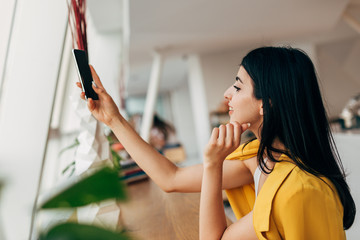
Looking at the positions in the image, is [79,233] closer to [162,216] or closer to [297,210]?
[297,210]

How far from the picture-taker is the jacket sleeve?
665mm

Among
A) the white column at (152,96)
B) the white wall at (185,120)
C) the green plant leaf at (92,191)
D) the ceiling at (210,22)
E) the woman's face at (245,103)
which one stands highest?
the ceiling at (210,22)

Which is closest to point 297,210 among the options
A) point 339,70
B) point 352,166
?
point 352,166

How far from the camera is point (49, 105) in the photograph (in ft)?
4.04

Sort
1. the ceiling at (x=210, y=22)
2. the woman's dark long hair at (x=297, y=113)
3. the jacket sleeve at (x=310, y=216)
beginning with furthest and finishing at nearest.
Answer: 1. the ceiling at (x=210, y=22)
2. the woman's dark long hair at (x=297, y=113)
3. the jacket sleeve at (x=310, y=216)

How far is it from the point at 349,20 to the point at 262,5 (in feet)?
7.12

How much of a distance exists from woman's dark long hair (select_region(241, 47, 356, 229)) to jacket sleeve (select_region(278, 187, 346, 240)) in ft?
0.29

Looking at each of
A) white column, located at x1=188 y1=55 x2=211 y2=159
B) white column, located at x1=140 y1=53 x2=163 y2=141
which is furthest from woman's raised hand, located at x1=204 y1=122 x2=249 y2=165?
white column, located at x1=188 y1=55 x2=211 y2=159

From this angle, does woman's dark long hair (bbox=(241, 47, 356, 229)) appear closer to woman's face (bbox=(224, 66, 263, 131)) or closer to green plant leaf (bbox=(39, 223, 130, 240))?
woman's face (bbox=(224, 66, 263, 131))

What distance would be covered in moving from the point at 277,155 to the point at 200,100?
6856mm

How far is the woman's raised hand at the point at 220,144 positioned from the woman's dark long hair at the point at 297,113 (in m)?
0.14

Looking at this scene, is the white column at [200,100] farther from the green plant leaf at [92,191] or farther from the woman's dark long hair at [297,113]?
the green plant leaf at [92,191]

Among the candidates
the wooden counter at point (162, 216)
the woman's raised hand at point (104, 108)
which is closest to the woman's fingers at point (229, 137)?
the wooden counter at point (162, 216)

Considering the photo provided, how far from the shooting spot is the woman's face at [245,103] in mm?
872
